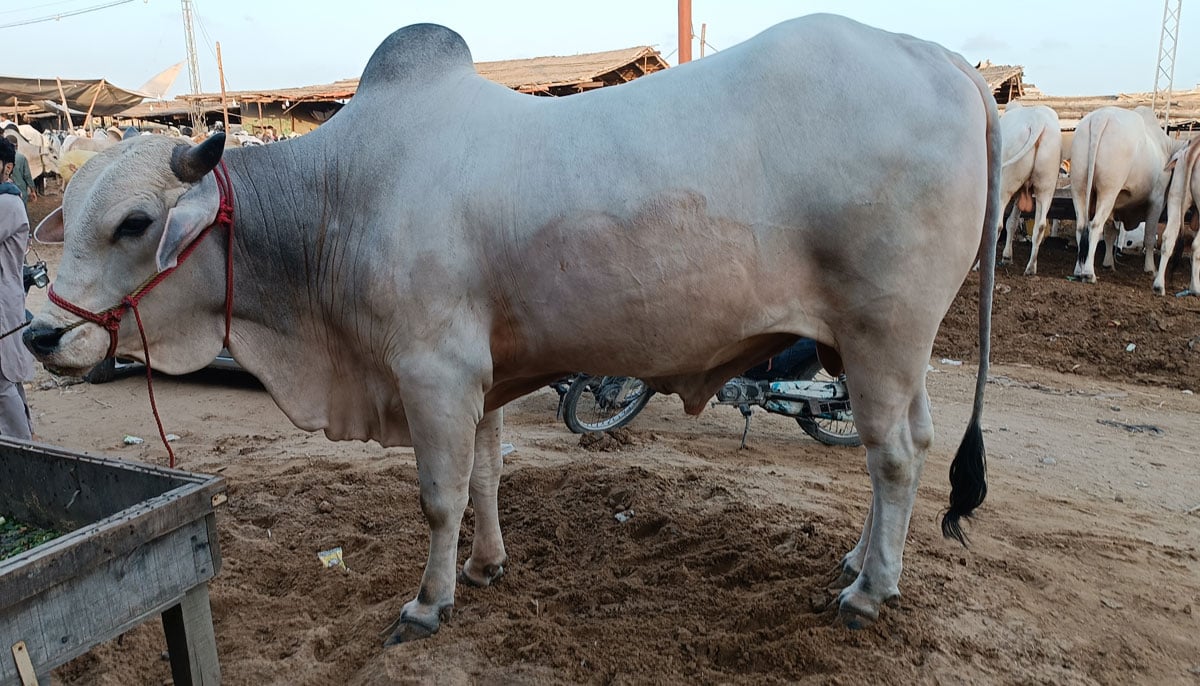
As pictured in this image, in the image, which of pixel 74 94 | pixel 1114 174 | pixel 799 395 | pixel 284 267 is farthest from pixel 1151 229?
pixel 74 94

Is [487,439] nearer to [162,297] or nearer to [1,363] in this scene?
[162,297]

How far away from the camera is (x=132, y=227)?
102 inches

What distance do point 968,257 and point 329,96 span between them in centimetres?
1714

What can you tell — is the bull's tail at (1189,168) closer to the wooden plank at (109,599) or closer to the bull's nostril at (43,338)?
the wooden plank at (109,599)

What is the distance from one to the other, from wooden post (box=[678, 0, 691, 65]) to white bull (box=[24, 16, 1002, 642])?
17.8 feet

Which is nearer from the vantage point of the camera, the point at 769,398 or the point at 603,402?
the point at 769,398

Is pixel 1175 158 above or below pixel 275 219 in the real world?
below

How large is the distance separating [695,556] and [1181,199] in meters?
9.59

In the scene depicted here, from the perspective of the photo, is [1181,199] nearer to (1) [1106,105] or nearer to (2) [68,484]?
(1) [1106,105]

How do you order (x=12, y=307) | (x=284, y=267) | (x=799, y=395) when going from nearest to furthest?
1. (x=284, y=267)
2. (x=12, y=307)
3. (x=799, y=395)

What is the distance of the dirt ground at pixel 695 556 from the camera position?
278cm

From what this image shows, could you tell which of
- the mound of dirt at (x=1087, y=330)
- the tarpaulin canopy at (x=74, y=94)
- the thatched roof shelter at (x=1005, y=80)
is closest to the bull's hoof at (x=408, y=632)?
the mound of dirt at (x=1087, y=330)

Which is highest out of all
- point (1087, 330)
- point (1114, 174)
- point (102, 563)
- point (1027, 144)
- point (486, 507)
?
point (1027, 144)

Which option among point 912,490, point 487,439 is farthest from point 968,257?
point 487,439
